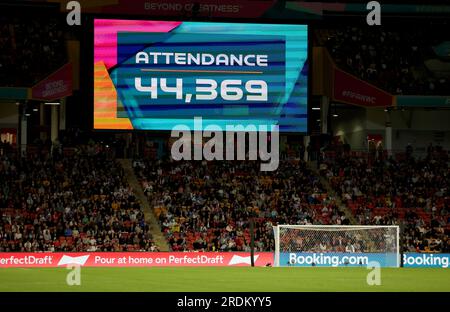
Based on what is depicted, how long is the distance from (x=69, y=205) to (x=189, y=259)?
646 cm

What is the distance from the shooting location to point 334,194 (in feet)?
129

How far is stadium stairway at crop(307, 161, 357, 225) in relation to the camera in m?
37.6

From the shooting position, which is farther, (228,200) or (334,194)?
(334,194)

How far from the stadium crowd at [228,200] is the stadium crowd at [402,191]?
3.80 feet

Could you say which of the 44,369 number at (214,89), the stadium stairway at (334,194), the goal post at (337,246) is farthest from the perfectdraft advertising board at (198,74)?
the stadium stairway at (334,194)

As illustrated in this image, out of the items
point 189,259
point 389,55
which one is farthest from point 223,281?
point 389,55

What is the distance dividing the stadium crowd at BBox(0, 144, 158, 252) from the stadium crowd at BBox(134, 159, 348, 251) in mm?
1259

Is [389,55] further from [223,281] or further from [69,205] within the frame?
[223,281]

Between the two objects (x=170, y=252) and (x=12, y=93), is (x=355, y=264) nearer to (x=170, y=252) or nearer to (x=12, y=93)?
(x=170, y=252)

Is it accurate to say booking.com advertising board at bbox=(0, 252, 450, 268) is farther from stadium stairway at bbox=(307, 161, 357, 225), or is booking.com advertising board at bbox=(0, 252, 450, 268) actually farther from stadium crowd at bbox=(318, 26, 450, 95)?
stadium crowd at bbox=(318, 26, 450, 95)

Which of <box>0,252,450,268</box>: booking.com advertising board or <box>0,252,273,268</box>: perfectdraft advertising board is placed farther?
<box>0,252,273,268</box>: perfectdraft advertising board

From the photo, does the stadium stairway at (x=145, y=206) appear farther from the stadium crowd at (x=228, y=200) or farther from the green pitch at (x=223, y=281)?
the green pitch at (x=223, y=281)

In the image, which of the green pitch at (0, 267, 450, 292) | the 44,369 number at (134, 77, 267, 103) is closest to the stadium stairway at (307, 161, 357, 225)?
the 44,369 number at (134, 77, 267, 103)

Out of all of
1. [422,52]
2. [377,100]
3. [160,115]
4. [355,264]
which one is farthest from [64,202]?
[422,52]
